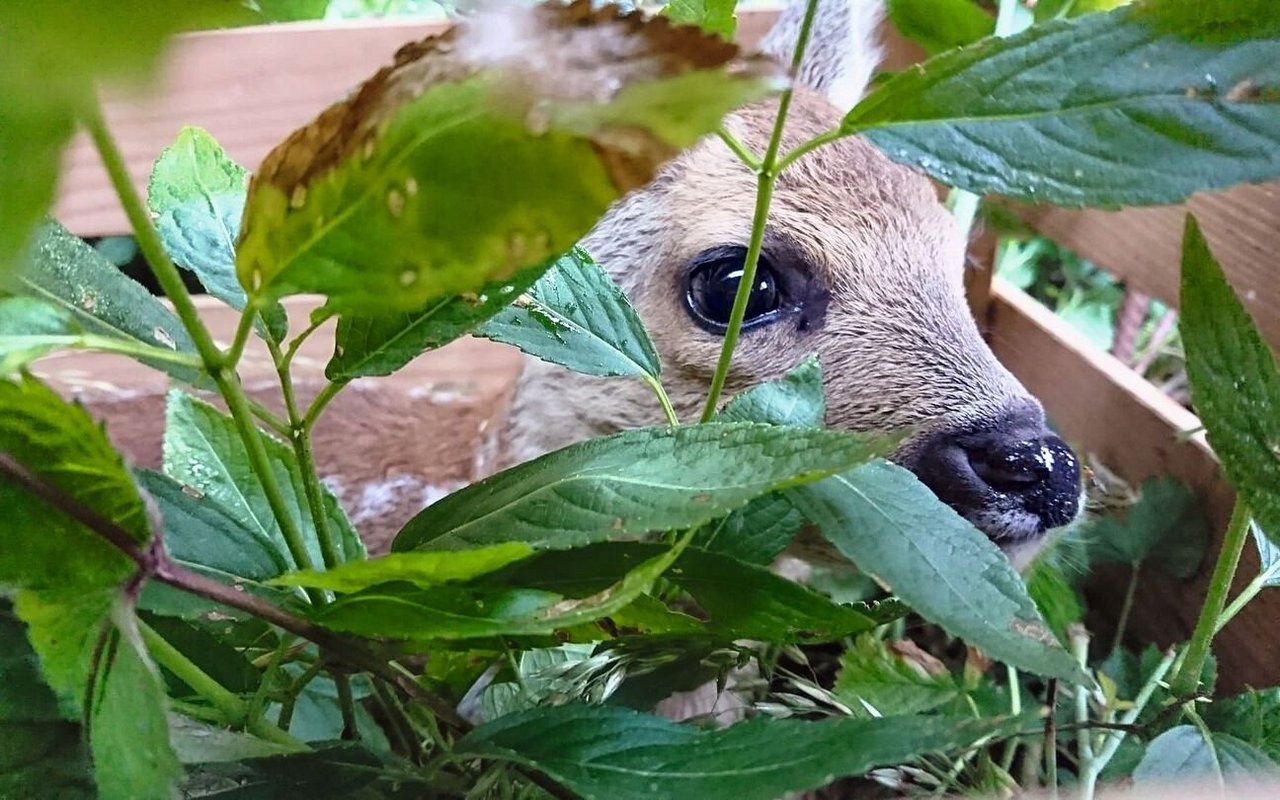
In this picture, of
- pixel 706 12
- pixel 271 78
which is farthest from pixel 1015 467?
pixel 271 78

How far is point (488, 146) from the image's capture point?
0.22 metres

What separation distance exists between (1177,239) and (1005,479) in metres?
0.57

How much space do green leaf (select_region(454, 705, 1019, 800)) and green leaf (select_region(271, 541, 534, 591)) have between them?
93 millimetres

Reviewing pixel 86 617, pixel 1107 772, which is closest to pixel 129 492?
pixel 86 617

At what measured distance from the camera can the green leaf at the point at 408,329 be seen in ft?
1.16

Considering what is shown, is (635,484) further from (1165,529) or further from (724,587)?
(1165,529)

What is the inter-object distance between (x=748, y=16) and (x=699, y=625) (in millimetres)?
1311

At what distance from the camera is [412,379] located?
1.59 m

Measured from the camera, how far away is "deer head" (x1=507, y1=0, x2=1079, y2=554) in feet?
2.12

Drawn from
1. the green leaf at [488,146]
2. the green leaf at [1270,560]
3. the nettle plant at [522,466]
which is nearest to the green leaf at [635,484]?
the nettle plant at [522,466]

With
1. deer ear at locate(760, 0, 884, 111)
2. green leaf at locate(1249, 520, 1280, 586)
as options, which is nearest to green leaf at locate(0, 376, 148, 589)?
green leaf at locate(1249, 520, 1280, 586)

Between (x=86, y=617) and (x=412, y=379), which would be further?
(x=412, y=379)

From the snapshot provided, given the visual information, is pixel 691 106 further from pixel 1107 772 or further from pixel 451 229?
pixel 1107 772

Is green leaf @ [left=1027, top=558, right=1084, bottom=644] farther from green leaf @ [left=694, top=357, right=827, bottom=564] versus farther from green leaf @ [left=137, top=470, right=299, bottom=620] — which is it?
green leaf @ [left=137, top=470, right=299, bottom=620]
